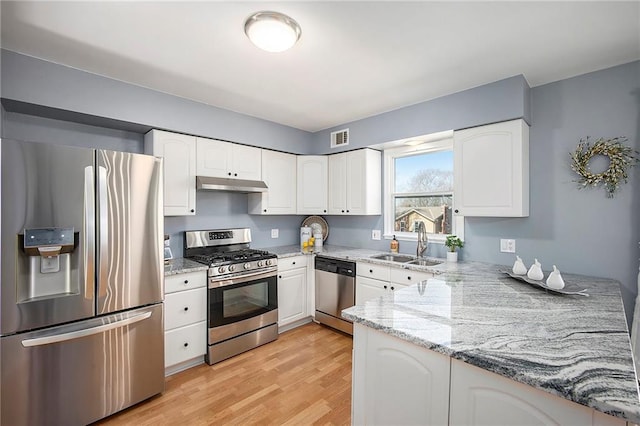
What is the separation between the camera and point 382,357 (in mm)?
1360

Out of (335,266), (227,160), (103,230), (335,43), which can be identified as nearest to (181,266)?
(103,230)

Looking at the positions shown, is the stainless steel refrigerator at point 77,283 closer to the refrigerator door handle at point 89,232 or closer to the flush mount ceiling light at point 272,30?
the refrigerator door handle at point 89,232

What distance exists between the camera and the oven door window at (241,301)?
2.73m

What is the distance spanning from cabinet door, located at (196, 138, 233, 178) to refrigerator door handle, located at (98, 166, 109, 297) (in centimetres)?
107

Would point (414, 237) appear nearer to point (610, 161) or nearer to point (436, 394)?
point (610, 161)

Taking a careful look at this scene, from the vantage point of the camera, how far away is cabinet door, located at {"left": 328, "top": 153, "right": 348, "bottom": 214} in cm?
371

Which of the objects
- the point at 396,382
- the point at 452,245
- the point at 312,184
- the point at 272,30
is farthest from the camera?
the point at 312,184

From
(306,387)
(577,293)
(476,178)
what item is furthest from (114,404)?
(476,178)

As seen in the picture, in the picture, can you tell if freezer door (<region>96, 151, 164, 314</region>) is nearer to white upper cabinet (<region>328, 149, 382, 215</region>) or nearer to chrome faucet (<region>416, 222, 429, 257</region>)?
white upper cabinet (<region>328, 149, 382, 215</region>)

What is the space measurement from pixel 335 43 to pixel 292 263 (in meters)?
2.34

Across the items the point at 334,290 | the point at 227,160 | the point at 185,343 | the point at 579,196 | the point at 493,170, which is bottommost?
the point at 185,343

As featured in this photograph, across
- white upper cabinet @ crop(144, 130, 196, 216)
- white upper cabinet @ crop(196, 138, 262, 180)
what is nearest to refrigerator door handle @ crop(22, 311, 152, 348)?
white upper cabinet @ crop(144, 130, 196, 216)

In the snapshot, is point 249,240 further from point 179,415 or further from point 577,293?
point 577,293

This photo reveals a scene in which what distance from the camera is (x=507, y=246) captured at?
8.71ft
